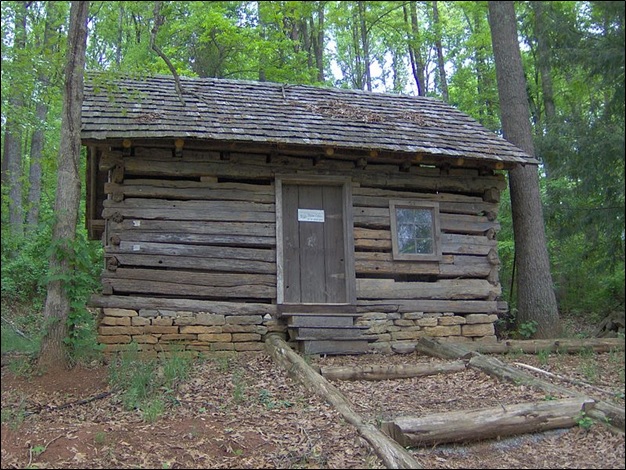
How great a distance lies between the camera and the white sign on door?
9547 mm

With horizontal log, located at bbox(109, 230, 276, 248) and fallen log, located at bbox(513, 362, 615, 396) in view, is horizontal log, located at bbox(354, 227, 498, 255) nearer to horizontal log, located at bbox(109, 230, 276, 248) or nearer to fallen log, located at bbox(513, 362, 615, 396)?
horizontal log, located at bbox(109, 230, 276, 248)

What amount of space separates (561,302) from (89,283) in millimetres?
7336

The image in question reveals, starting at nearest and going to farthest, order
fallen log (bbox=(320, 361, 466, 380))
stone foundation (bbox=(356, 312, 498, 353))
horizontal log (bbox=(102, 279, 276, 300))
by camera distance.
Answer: fallen log (bbox=(320, 361, 466, 380)) → horizontal log (bbox=(102, 279, 276, 300)) → stone foundation (bbox=(356, 312, 498, 353))

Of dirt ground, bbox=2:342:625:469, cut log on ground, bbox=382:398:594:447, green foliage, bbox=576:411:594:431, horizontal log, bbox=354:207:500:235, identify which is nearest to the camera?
dirt ground, bbox=2:342:625:469

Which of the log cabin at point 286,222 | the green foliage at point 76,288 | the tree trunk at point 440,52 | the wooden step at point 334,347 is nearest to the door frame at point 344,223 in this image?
the log cabin at point 286,222

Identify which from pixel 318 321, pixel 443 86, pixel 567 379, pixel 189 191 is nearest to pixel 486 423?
pixel 567 379

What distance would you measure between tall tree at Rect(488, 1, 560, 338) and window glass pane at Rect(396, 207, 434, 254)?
1.66 m

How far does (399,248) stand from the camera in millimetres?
9664

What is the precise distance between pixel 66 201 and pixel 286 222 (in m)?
3.66

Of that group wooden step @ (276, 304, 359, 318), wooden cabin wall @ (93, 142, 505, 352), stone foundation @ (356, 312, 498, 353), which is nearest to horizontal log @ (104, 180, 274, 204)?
wooden cabin wall @ (93, 142, 505, 352)

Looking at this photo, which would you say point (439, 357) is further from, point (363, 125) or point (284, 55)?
point (284, 55)

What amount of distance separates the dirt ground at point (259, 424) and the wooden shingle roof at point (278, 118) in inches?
140

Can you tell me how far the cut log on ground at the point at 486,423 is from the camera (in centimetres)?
499

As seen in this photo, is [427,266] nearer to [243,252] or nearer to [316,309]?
[316,309]
